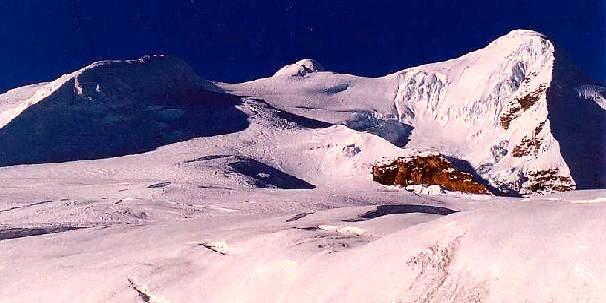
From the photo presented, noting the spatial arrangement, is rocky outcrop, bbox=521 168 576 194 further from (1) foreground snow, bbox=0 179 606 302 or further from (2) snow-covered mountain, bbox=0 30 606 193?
(1) foreground snow, bbox=0 179 606 302

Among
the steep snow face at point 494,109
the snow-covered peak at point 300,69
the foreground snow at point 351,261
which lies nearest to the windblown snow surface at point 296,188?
the foreground snow at point 351,261

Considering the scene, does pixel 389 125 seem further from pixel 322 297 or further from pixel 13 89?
pixel 322 297

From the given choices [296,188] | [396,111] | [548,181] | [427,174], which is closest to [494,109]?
[396,111]

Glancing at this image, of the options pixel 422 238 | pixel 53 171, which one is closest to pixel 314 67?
pixel 53 171

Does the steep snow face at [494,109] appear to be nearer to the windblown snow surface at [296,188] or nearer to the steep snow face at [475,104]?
the steep snow face at [475,104]

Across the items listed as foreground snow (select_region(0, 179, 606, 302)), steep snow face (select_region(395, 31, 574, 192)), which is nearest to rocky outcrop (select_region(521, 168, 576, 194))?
steep snow face (select_region(395, 31, 574, 192))

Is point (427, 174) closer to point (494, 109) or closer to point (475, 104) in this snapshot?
point (494, 109)
